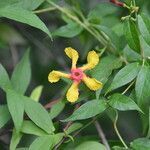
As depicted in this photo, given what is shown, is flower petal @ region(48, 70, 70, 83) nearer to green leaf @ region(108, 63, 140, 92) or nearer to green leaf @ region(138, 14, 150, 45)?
green leaf @ region(108, 63, 140, 92)

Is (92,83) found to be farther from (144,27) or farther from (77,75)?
(144,27)

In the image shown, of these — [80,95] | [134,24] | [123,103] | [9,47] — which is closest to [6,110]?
[80,95]

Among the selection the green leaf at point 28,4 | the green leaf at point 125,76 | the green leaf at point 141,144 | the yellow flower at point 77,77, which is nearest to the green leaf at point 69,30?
the green leaf at point 28,4

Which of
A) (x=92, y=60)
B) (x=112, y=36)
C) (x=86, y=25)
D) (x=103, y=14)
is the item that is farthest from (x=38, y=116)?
(x=103, y=14)

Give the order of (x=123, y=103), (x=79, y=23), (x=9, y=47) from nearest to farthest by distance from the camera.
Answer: (x=123, y=103) < (x=79, y=23) < (x=9, y=47)

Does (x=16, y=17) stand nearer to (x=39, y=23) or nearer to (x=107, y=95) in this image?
(x=39, y=23)

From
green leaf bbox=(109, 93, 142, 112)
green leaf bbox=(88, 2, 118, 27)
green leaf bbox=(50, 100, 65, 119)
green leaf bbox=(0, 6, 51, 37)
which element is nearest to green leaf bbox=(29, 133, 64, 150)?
green leaf bbox=(50, 100, 65, 119)
